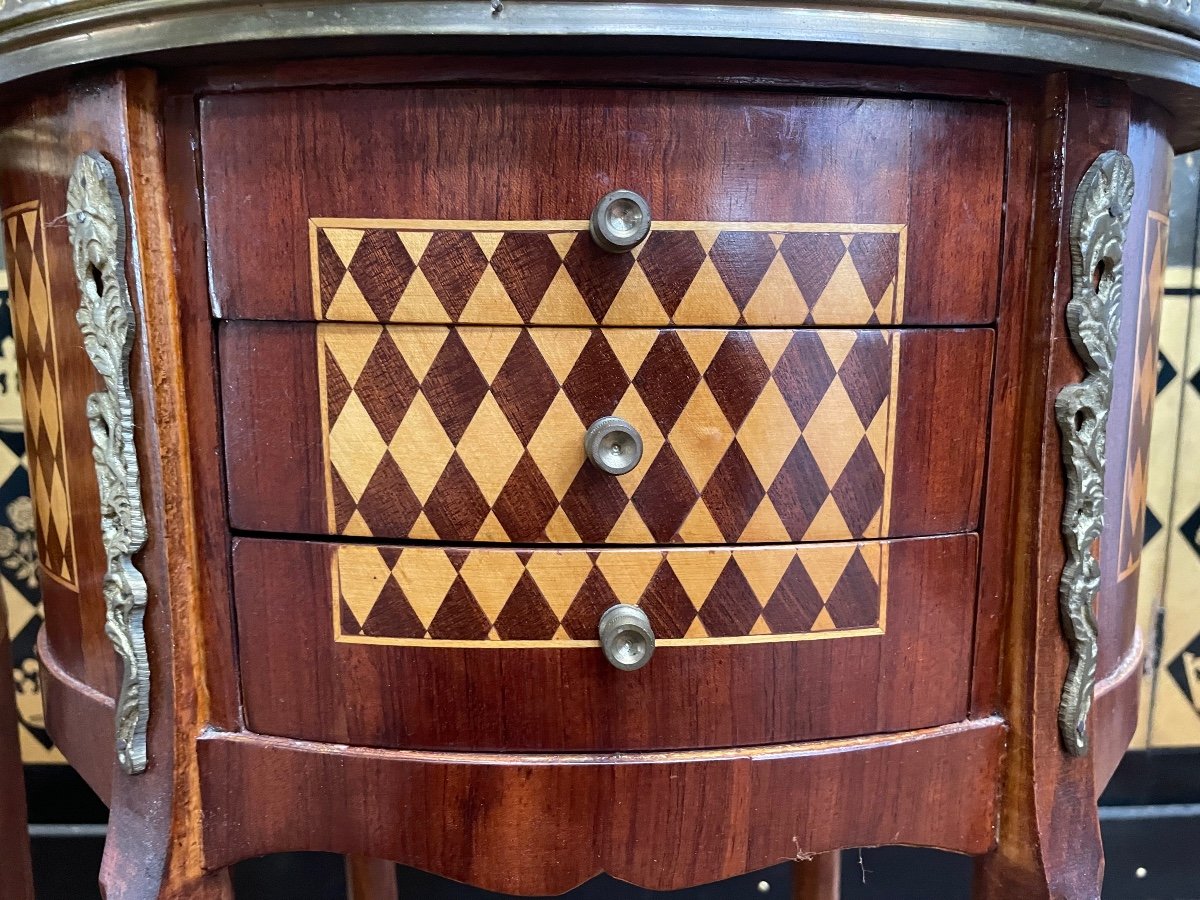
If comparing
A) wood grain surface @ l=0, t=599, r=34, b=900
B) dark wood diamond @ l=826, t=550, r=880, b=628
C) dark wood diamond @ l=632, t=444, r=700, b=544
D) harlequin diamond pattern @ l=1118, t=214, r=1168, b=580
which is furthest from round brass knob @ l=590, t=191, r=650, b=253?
wood grain surface @ l=0, t=599, r=34, b=900

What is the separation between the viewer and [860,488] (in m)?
0.46

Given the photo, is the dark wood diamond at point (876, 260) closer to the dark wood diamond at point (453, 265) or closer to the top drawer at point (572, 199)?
the top drawer at point (572, 199)

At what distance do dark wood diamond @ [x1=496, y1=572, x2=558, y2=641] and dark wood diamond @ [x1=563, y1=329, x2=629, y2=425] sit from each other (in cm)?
10

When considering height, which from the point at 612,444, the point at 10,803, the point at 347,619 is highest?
the point at 612,444

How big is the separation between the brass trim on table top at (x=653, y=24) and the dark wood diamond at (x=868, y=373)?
145 mm

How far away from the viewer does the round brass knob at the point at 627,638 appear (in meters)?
0.44

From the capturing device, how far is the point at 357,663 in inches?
18.5

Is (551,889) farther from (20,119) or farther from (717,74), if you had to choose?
(20,119)

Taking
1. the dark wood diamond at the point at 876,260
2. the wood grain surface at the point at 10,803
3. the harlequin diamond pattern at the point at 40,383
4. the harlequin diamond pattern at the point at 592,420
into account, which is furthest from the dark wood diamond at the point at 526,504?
the wood grain surface at the point at 10,803

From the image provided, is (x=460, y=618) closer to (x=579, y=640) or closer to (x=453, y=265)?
(x=579, y=640)

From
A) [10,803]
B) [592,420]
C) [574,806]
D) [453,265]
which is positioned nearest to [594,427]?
[592,420]

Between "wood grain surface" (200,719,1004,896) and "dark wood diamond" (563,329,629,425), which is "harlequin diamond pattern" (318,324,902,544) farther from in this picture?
"wood grain surface" (200,719,1004,896)

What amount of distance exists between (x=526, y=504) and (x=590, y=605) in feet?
0.22

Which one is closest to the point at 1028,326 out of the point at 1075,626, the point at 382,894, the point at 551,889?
the point at 1075,626
